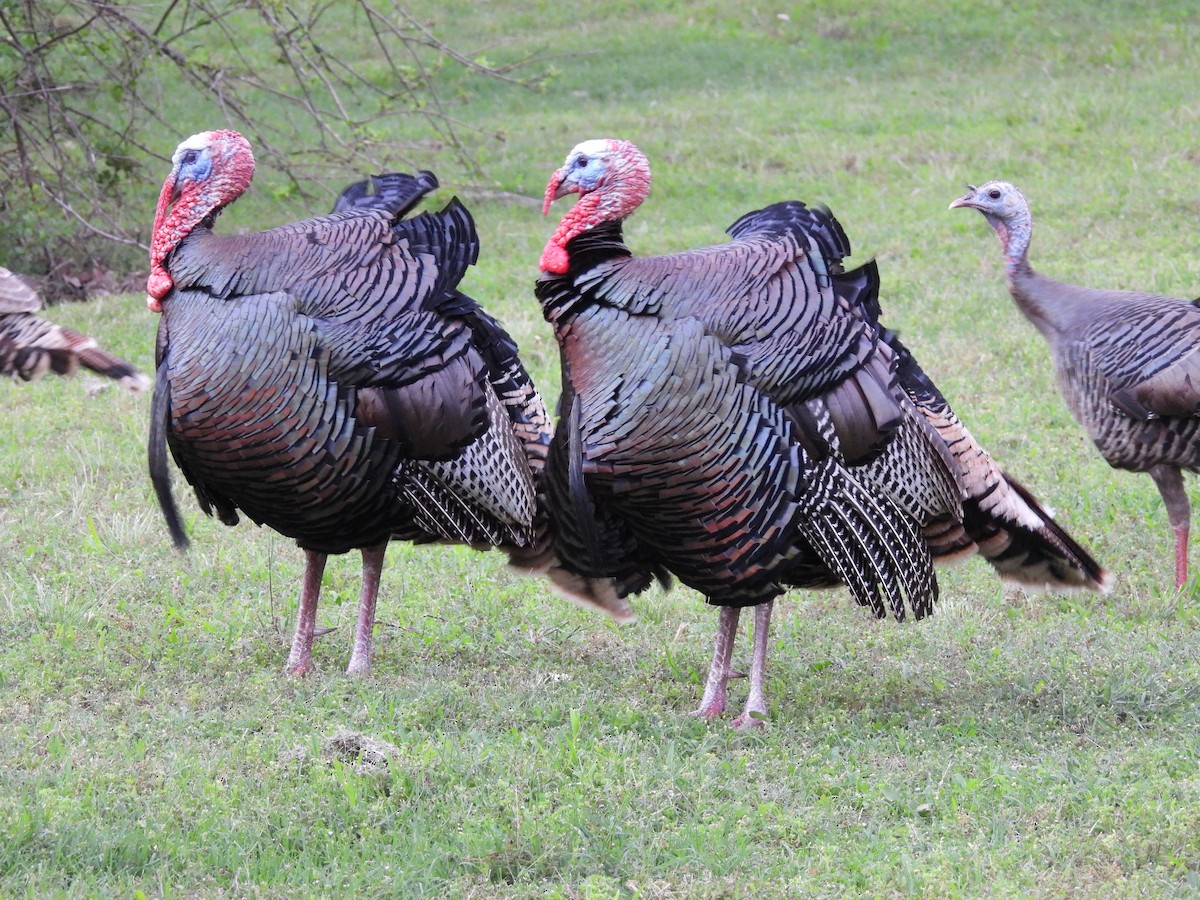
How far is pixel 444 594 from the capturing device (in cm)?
571

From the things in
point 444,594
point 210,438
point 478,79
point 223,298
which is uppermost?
point 478,79

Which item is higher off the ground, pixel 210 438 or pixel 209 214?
pixel 209 214

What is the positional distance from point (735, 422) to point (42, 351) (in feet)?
6.24

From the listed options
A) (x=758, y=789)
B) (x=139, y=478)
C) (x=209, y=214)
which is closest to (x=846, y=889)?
(x=758, y=789)

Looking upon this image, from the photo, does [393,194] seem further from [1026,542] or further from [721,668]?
[1026,542]

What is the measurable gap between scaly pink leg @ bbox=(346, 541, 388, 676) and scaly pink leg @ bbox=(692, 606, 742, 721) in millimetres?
1106

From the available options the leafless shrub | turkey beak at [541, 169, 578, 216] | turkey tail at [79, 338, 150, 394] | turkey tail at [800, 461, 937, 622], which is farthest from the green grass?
turkey beak at [541, 169, 578, 216]

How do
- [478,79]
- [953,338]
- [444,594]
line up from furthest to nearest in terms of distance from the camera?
[478,79], [953,338], [444,594]

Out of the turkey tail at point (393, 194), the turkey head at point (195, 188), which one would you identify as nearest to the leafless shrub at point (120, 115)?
the turkey tail at point (393, 194)

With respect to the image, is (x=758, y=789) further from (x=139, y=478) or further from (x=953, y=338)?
(x=953, y=338)

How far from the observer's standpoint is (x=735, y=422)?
4.11m

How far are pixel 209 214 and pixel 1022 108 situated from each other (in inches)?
441

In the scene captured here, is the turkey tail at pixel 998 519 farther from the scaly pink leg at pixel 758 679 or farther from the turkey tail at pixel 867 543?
the scaly pink leg at pixel 758 679

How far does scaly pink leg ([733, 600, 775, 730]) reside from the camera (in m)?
4.52
